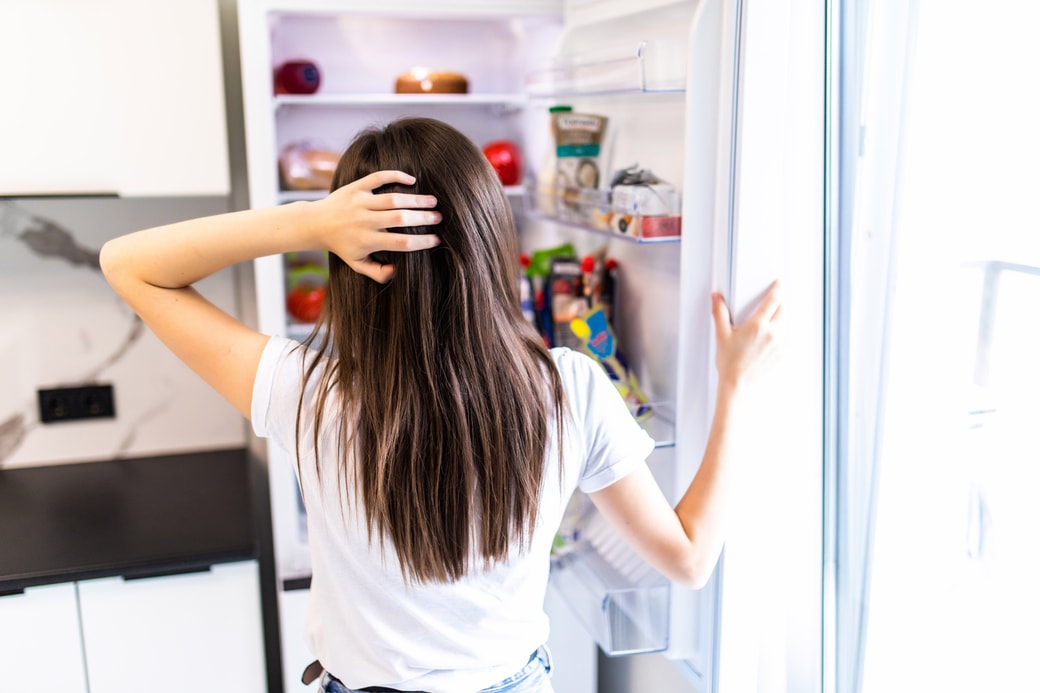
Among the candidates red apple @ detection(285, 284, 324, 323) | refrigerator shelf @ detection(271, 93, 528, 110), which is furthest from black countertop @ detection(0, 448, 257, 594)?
refrigerator shelf @ detection(271, 93, 528, 110)

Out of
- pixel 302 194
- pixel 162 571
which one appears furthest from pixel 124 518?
pixel 302 194

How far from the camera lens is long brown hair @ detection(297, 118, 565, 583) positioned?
92 cm

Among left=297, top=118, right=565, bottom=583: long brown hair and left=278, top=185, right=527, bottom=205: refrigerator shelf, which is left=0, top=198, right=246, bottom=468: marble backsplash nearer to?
left=278, top=185, right=527, bottom=205: refrigerator shelf

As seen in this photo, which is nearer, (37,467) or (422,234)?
(422,234)

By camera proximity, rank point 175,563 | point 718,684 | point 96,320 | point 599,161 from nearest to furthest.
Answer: point 718,684, point 175,563, point 599,161, point 96,320

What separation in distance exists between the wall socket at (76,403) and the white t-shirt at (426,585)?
1.17m

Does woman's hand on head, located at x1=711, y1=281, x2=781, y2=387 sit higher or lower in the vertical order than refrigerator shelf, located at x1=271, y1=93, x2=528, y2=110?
lower

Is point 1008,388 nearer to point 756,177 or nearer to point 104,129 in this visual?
point 756,177

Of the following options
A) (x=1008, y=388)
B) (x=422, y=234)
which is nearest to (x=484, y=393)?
(x=422, y=234)

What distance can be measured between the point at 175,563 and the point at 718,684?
95 cm

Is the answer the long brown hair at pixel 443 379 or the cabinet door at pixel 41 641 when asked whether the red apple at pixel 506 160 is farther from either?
the cabinet door at pixel 41 641

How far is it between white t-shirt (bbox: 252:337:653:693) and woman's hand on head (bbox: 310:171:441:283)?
0.49ft

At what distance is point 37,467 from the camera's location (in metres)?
1.98

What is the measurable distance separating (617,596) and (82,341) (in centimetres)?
131
